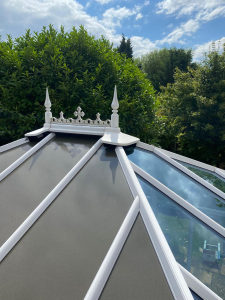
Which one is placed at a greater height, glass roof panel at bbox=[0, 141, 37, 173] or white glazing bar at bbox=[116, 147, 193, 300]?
glass roof panel at bbox=[0, 141, 37, 173]

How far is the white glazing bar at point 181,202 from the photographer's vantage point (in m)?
3.10

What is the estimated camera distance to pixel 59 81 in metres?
8.19

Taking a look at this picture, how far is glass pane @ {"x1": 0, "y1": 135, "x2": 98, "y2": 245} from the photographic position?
2812 mm

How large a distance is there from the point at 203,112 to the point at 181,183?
10183 millimetres

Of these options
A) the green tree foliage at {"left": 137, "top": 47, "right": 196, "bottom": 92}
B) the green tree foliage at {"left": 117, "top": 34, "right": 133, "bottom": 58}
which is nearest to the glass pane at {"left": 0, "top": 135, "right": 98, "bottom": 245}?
the green tree foliage at {"left": 117, "top": 34, "right": 133, "bottom": 58}

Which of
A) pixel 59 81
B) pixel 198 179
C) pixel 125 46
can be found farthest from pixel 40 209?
pixel 125 46

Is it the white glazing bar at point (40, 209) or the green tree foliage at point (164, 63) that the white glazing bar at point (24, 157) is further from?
the green tree foliage at point (164, 63)

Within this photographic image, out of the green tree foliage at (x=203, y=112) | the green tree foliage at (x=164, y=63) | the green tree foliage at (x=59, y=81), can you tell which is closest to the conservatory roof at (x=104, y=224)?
the green tree foliage at (x=59, y=81)

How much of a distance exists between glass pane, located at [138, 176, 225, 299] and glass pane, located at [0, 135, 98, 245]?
1.57m

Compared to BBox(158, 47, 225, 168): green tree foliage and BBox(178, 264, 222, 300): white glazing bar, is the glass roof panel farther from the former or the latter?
BBox(158, 47, 225, 168): green tree foliage

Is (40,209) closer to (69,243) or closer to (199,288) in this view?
(69,243)

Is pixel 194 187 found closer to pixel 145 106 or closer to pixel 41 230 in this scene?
pixel 41 230

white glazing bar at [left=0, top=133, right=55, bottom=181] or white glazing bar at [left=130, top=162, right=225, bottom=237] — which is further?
white glazing bar at [left=0, top=133, right=55, bottom=181]

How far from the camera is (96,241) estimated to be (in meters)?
2.29
